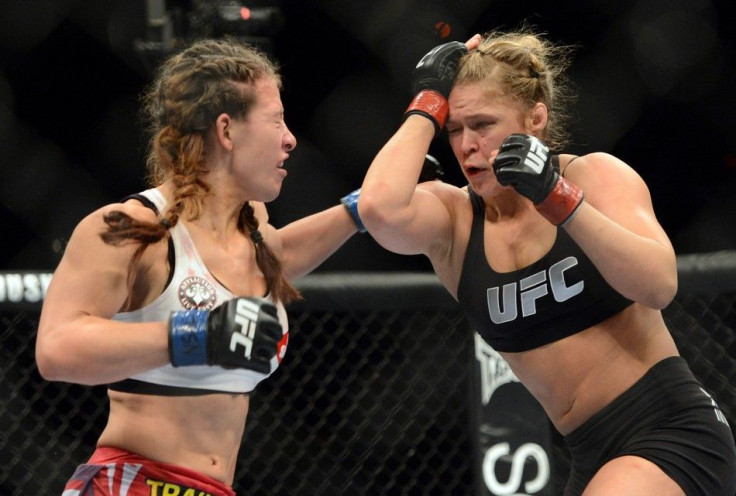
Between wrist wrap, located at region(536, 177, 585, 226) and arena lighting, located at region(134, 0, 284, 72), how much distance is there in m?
1.39

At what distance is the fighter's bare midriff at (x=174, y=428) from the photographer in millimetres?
1607

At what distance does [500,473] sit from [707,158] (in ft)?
6.27

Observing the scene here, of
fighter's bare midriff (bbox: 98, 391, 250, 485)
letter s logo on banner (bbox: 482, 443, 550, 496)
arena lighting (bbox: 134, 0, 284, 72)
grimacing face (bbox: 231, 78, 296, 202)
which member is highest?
grimacing face (bbox: 231, 78, 296, 202)

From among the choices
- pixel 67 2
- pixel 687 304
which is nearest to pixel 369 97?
pixel 67 2

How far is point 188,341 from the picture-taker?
1.44 meters

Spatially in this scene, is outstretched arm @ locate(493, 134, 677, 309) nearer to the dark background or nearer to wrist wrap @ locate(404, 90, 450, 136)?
wrist wrap @ locate(404, 90, 450, 136)

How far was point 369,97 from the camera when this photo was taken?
141 inches

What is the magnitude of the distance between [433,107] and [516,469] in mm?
916

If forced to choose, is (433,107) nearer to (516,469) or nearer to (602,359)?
(602,359)

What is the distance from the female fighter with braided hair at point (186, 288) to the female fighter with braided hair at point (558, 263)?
0.22 metres

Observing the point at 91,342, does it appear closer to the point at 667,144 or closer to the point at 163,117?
the point at 163,117

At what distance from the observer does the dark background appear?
3270 millimetres

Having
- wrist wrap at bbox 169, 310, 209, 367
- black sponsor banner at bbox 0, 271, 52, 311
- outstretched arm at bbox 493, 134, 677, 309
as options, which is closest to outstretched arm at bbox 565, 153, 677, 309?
outstretched arm at bbox 493, 134, 677, 309

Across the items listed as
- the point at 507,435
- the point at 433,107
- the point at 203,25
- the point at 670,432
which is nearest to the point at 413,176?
→ the point at 433,107
